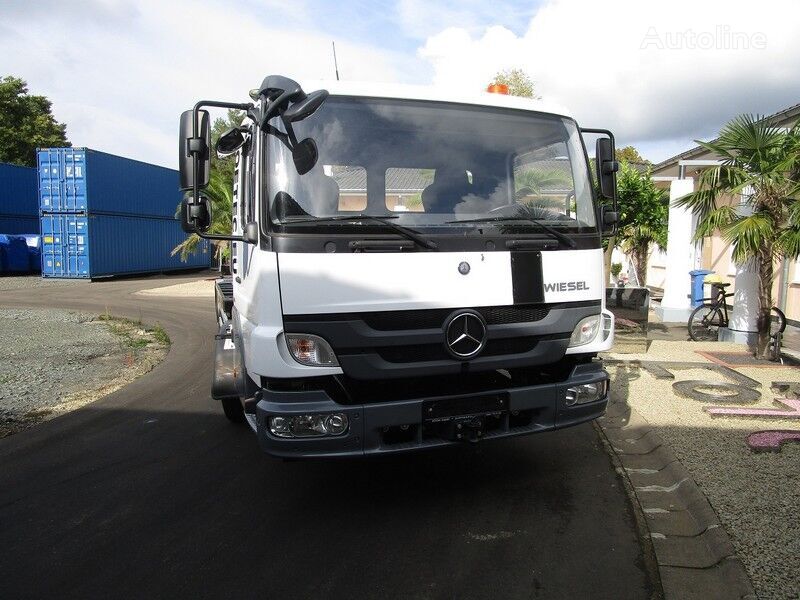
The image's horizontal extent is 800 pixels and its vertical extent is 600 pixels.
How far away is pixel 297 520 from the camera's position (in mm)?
3752

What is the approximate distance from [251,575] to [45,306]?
48.9 feet

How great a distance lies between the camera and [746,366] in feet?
25.7

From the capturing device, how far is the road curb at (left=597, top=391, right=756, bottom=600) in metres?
2.98

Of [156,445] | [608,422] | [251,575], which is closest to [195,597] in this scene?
[251,575]

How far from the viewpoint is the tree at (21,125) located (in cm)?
3384

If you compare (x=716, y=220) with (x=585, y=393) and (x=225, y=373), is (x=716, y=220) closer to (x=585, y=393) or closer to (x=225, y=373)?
(x=585, y=393)

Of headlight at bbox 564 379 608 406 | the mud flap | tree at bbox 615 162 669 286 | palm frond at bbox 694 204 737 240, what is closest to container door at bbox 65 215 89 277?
tree at bbox 615 162 669 286

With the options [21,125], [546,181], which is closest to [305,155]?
[546,181]

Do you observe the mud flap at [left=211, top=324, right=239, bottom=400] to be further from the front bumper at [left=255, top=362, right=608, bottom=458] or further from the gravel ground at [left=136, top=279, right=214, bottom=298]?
the gravel ground at [left=136, top=279, right=214, bottom=298]

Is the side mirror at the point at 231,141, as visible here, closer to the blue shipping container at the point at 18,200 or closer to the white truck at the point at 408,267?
the white truck at the point at 408,267

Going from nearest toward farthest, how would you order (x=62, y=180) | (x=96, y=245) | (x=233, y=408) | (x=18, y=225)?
1. (x=233, y=408)
2. (x=62, y=180)
3. (x=96, y=245)
4. (x=18, y=225)

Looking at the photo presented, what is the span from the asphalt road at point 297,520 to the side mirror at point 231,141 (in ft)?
7.67

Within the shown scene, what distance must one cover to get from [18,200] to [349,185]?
2887cm

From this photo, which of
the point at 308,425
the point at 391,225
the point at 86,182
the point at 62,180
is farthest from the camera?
the point at 62,180
